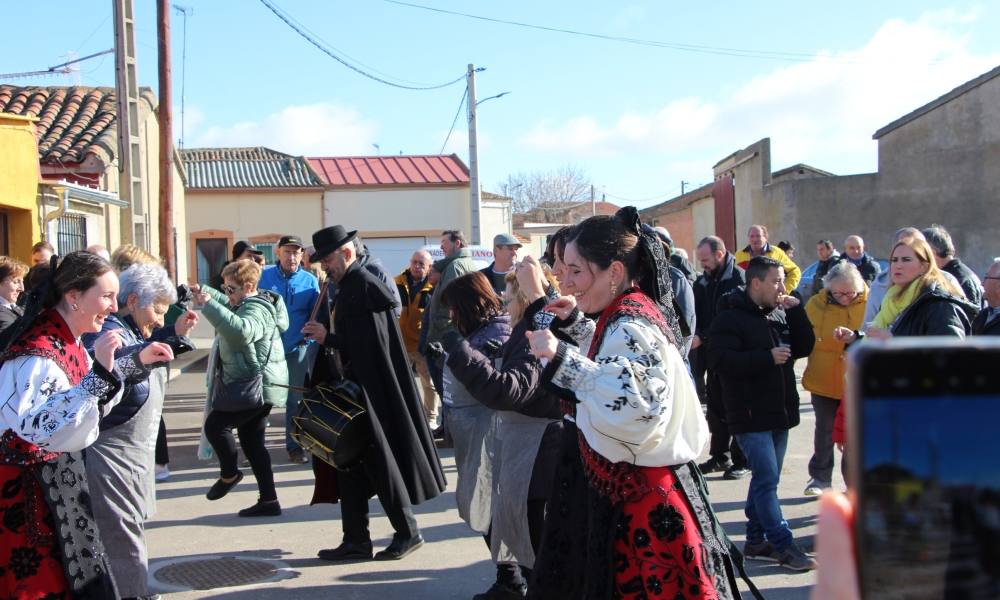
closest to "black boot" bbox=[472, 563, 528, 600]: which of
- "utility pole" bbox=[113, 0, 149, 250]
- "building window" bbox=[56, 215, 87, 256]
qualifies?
"building window" bbox=[56, 215, 87, 256]

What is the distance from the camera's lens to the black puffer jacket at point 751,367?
5.45 meters

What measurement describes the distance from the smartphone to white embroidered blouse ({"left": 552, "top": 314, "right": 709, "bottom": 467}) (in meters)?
1.87

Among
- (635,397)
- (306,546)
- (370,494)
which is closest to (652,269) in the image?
(635,397)

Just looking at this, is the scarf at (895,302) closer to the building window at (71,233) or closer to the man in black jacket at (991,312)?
the man in black jacket at (991,312)

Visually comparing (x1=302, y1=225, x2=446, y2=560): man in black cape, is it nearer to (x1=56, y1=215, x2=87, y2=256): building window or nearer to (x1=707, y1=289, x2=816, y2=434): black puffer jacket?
(x1=707, y1=289, x2=816, y2=434): black puffer jacket

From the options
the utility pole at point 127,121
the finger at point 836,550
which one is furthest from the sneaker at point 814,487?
the utility pole at point 127,121

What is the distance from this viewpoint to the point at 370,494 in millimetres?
5863

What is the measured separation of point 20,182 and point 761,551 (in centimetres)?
1043

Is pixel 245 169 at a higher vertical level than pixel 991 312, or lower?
higher

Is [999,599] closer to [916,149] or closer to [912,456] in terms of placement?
[912,456]

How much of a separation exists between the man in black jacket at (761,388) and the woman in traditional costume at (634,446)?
242 cm

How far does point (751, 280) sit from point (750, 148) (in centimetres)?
2126

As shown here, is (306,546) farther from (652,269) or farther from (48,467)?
(652,269)

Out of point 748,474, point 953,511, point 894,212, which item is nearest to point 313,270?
point 748,474
